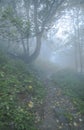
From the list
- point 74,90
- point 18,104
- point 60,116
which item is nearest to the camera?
point 18,104

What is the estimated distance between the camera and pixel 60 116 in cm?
837

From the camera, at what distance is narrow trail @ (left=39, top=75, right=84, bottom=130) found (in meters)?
7.71

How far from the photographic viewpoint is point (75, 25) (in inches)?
915

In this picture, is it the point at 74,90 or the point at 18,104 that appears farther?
the point at 74,90

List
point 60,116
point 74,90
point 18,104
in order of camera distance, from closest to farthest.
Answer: point 18,104 → point 60,116 → point 74,90

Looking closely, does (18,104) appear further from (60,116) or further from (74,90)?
(74,90)

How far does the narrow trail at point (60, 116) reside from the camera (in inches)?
303

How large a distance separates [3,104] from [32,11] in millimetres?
12755

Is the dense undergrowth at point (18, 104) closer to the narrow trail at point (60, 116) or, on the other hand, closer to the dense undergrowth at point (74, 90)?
the narrow trail at point (60, 116)

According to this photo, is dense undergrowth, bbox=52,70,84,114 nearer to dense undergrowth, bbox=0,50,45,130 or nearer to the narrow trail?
the narrow trail

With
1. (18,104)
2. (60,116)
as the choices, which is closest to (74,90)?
(60,116)

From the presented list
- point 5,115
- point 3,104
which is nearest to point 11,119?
point 5,115

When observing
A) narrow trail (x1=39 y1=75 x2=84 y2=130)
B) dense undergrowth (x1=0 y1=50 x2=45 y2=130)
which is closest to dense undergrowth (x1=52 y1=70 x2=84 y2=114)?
narrow trail (x1=39 y1=75 x2=84 y2=130)

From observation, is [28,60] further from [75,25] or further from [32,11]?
[75,25]
